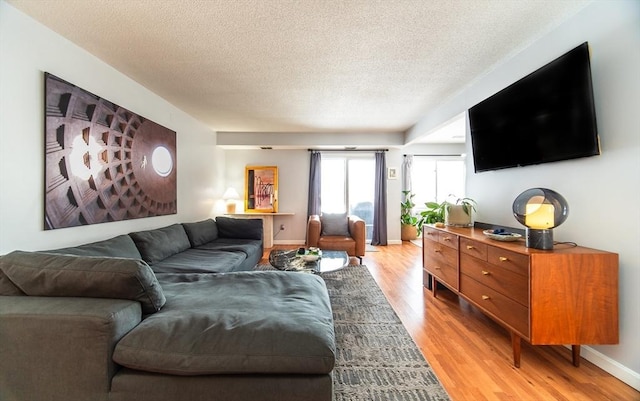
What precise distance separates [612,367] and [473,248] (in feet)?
3.30

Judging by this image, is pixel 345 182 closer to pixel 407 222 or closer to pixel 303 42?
pixel 407 222

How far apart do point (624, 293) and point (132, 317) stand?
8.99 ft

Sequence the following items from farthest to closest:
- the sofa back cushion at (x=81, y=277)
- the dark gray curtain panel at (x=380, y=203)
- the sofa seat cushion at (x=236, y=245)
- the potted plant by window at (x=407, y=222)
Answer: the potted plant by window at (x=407, y=222) < the dark gray curtain panel at (x=380, y=203) < the sofa seat cushion at (x=236, y=245) < the sofa back cushion at (x=81, y=277)

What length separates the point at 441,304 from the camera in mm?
2662

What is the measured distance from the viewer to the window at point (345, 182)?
584 cm

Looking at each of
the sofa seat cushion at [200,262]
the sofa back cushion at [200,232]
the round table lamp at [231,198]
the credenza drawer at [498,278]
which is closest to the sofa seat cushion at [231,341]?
the sofa seat cushion at [200,262]

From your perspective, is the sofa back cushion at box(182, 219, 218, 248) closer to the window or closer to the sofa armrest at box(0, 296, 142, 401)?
the sofa armrest at box(0, 296, 142, 401)

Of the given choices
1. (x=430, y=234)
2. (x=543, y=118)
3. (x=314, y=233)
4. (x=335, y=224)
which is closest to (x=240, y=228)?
(x=314, y=233)

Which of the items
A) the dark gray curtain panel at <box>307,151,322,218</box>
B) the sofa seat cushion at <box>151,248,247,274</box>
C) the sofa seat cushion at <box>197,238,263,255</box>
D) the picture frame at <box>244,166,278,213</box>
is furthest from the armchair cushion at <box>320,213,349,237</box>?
the sofa seat cushion at <box>151,248,247,274</box>

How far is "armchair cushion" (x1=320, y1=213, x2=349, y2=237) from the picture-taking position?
14.9 ft

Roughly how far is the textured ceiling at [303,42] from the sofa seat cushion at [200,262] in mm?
1975

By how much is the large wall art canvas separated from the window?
3340 mm

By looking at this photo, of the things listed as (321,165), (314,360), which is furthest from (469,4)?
(321,165)

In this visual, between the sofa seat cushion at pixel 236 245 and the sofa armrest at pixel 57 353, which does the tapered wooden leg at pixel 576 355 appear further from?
the sofa seat cushion at pixel 236 245
